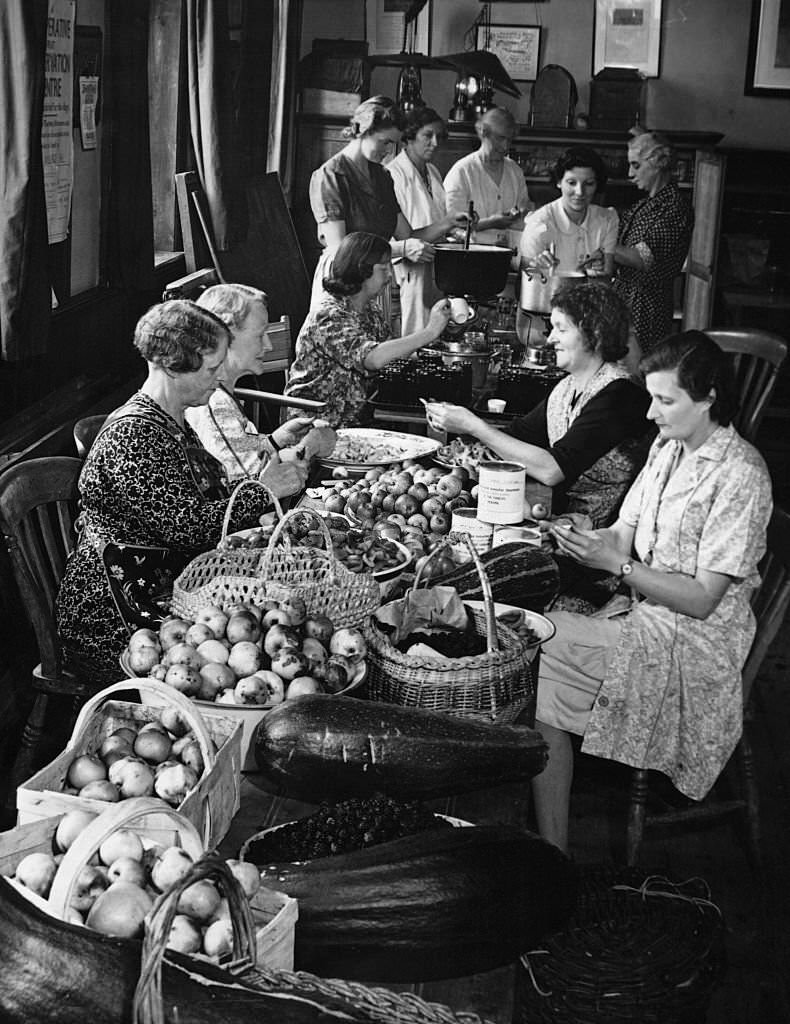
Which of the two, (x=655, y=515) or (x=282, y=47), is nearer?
(x=655, y=515)

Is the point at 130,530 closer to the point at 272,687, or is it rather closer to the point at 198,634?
the point at 198,634

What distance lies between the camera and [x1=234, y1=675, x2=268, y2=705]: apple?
6.34ft

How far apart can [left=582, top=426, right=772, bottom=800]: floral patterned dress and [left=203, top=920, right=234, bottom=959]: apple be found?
1.66 m

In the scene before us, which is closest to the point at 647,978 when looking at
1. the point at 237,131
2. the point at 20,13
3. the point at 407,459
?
the point at 407,459

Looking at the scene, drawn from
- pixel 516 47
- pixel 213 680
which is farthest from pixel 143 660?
pixel 516 47

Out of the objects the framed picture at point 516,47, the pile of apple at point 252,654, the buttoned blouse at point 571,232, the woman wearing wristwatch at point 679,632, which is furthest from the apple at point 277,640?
the framed picture at point 516,47

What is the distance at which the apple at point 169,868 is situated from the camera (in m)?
1.39

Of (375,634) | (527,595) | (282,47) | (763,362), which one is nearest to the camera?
(375,634)

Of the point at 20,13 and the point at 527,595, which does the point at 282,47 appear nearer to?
the point at 20,13

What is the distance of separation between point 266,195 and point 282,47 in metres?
1.46

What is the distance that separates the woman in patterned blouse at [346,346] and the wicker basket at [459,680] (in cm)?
224

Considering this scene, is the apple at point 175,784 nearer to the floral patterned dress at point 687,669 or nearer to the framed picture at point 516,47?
the floral patterned dress at point 687,669

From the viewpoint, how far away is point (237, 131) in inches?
241

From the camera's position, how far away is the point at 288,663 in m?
2.00
